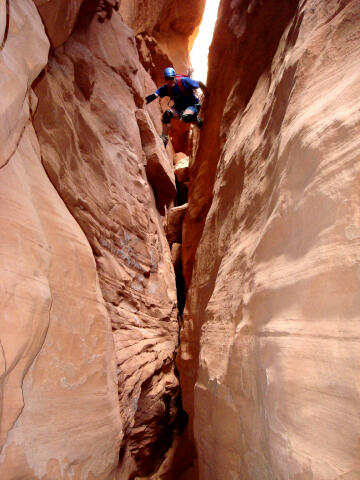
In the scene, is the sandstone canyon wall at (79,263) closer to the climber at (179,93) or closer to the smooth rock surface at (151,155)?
the smooth rock surface at (151,155)

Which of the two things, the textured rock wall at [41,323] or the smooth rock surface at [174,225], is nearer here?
the textured rock wall at [41,323]

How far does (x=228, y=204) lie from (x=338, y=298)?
7.73 ft

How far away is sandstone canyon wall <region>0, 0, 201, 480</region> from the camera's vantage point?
1.74 m

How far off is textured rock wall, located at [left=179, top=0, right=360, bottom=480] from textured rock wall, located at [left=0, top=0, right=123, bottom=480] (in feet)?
3.18

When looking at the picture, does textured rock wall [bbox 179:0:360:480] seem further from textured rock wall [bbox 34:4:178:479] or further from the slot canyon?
textured rock wall [bbox 34:4:178:479]

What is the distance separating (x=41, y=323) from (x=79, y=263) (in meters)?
0.77

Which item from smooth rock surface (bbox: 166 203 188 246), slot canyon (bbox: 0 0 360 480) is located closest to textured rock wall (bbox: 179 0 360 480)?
A: slot canyon (bbox: 0 0 360 480)

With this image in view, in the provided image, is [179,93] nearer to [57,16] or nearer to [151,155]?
[151,155]

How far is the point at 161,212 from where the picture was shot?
22.3 ft

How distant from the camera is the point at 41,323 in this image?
1.79m

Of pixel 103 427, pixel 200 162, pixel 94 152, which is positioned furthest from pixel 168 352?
pixel 200 162

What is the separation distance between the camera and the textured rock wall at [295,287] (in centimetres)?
123

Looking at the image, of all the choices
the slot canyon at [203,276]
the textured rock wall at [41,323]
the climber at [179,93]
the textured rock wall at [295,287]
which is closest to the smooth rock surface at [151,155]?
the climber at [179,93]

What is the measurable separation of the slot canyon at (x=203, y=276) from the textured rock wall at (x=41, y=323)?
0.01 meters
